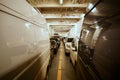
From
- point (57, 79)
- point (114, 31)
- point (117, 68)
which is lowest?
point (57, 79)

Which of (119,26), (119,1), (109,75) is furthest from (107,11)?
(109,75)

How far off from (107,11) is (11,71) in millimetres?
1656

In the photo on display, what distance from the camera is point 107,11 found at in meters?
1.64

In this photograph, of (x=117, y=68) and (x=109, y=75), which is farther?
(x=109, y=75)

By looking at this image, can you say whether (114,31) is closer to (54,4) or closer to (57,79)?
(57,79)

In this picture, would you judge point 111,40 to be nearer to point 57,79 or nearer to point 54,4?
point 57,79

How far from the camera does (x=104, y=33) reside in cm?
170

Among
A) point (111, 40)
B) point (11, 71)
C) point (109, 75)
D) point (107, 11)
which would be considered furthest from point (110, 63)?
point (11, 71)

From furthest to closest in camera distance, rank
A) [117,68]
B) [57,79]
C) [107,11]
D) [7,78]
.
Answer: [57,79], [107,11], [7,78], [117,68]

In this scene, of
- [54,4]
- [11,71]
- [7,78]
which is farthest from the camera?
[54,4]

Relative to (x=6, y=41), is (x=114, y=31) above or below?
above

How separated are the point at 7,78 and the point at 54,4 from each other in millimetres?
6956

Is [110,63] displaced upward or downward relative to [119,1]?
downward

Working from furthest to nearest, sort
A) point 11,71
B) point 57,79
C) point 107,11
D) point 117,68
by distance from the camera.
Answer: point 57,79 → point 107,11 → point 11,71 → point 117,68
